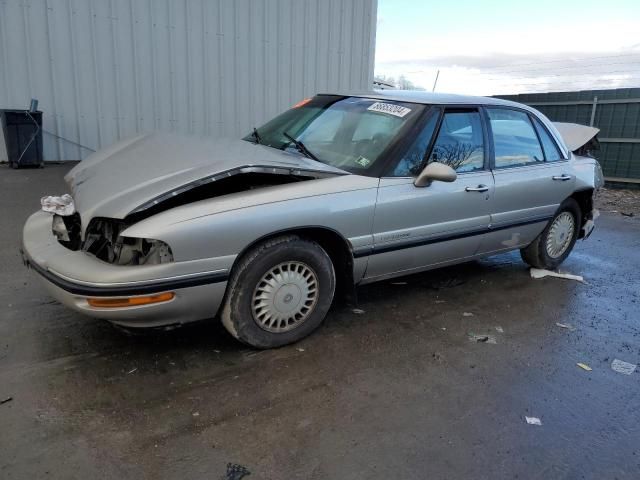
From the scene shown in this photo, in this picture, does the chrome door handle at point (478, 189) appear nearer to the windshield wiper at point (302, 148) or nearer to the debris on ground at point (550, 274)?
the windshield wiper at point (302, 148)

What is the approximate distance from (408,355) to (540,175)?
2313mm

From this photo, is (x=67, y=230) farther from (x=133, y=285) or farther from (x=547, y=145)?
(x=547, y=145)

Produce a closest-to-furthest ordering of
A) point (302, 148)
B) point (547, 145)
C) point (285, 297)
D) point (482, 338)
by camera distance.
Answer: point (285, 297), point (482, 338), point (302, 148), point (547, 145)

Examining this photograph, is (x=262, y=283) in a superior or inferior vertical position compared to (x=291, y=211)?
inferior

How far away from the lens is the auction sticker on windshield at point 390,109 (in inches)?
154

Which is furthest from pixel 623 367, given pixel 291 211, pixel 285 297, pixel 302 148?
pixel 302 148

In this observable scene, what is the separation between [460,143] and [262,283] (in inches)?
79.2

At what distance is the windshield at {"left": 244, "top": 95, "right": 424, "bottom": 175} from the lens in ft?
12.2

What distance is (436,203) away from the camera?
3824 mm

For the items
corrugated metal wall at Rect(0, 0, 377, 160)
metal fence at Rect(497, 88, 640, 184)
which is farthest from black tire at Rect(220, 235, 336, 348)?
metal fence at Rect(497, 88, 640, 184)

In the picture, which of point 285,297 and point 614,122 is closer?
point 285,297

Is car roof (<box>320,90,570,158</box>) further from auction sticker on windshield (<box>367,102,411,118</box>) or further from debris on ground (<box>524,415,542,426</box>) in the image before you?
debris on ground (<box>524,415,542,426</box>)

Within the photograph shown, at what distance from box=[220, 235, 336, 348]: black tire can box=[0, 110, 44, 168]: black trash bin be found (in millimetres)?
6846

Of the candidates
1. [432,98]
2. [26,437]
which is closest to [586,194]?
[432,98]
